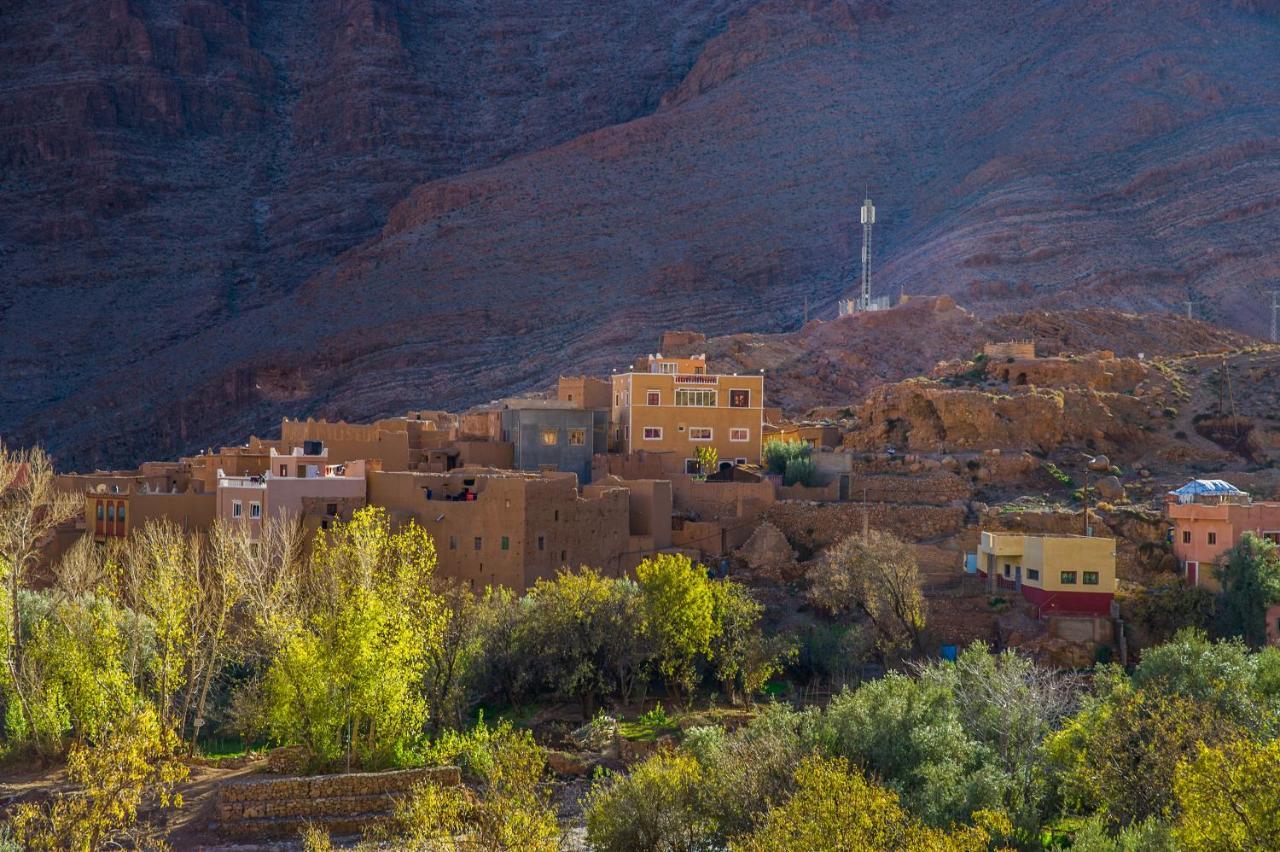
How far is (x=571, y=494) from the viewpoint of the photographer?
37.5 metres

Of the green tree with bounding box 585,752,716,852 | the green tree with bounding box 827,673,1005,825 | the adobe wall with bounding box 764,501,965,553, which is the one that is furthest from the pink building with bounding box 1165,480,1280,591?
the green tree with bounding box 585,752,716,852

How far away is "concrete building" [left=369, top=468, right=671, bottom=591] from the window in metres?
8.80

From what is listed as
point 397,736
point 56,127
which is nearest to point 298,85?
point 56,127

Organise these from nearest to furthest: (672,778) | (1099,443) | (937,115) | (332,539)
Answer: (672,778)
(332,539)
(1099,443)
(937,115)

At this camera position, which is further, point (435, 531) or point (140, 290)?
point (140, 290)

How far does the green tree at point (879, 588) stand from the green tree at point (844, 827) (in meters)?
15.1

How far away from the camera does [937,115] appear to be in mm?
106812

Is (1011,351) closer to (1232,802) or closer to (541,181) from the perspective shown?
(1232,802)

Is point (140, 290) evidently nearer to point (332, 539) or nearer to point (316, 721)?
point (332, 539)

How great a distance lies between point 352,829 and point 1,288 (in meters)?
92.9

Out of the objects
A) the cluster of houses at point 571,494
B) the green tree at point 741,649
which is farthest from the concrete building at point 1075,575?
the green tree at point 741,649

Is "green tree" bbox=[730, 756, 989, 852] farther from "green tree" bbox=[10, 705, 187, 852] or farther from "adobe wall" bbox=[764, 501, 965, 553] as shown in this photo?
"adobe wall" bbox=[764, 501, 965, 553]

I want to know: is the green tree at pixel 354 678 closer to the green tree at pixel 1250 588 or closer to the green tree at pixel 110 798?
the green tree at pixel 110 798

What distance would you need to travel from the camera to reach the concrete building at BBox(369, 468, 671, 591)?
36688 mm
